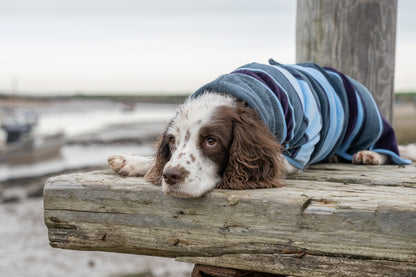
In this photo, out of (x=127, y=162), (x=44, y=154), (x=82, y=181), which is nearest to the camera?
(x=82, y=181)

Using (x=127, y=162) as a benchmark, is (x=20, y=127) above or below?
below

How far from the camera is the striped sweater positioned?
3.13m

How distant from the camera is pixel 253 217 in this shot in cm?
234

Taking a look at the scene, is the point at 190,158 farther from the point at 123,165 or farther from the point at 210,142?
the point at 123,165

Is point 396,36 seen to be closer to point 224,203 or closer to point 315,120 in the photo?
point 315,120

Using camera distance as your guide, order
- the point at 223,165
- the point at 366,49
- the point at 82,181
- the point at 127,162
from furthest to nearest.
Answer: the point at 366,49 → the point at 127,162 → the point at 223,165 → the point at 82,181

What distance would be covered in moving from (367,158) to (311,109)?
0.74 meters

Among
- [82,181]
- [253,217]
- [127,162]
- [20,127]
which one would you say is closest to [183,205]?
[253,217]

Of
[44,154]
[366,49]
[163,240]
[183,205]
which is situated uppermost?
[366,49]

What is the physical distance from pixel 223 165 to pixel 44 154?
30.1 m

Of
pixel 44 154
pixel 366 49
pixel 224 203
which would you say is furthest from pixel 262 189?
pixel 44 154

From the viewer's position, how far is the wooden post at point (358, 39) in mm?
4141

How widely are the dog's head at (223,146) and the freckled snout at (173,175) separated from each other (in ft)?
0.26

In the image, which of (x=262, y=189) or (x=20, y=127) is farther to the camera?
(x=20, y=127)
